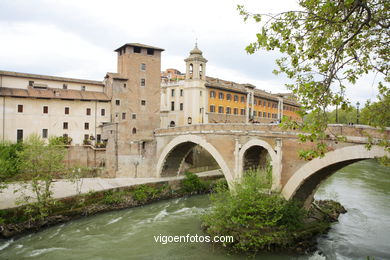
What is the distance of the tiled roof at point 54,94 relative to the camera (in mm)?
25288

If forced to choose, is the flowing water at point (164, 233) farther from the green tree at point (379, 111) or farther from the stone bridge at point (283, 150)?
the green tree at point (379, 111)

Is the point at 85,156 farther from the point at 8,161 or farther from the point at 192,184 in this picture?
the point at 192,184

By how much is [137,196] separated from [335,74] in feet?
59.2

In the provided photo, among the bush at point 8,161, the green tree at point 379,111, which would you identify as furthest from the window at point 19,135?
the green tree at point 379,111

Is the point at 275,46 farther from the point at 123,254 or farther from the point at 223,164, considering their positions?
the point at 223,164

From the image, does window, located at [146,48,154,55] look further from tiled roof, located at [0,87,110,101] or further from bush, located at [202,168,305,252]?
bush, located at [202,168,305,252]

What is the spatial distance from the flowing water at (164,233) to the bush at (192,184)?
270 centimetres

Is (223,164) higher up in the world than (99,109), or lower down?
lower down

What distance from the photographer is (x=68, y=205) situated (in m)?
18.3

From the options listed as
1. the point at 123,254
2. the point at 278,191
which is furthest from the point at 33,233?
the point at 278,191

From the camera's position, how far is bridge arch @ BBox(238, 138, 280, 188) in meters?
14.8

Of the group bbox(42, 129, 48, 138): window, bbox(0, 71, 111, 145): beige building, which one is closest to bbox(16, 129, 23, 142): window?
bbox(0, 71, 111, 145): beige building

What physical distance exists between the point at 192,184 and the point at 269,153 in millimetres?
11283

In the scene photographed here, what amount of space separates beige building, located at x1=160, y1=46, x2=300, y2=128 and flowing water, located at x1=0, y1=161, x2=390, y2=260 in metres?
11.7
